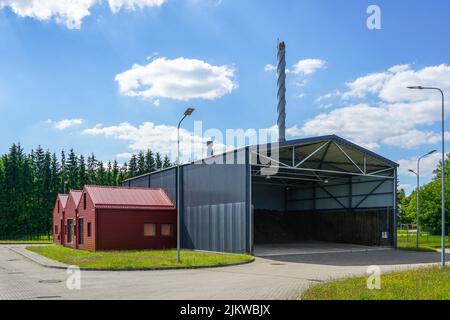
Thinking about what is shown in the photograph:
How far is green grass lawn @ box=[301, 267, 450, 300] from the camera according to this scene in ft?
40.8

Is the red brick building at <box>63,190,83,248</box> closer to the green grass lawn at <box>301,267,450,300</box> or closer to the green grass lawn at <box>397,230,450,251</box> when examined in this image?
the green grass lawn at <box>397,230,450,251</box>

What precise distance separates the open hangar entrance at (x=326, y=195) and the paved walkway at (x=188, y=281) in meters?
9.67

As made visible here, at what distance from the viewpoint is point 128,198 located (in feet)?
126

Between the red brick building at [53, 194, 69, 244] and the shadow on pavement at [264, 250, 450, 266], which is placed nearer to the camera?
the shadow on pavement at [264, 250, 450, 266]

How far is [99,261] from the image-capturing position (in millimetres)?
24438

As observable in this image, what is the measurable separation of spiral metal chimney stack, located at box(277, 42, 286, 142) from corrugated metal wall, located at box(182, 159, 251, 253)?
37.2ft

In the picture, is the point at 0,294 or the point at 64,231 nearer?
the point at 0,294

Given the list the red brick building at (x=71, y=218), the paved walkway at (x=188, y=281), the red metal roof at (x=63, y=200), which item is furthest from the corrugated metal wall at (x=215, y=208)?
the red metal roof at (x=63, y=200)

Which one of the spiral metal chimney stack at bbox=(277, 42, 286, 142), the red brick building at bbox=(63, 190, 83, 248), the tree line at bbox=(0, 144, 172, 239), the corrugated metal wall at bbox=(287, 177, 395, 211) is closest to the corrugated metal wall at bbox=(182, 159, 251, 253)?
the red brick building at bbox=(63, 190, 83, 248)
